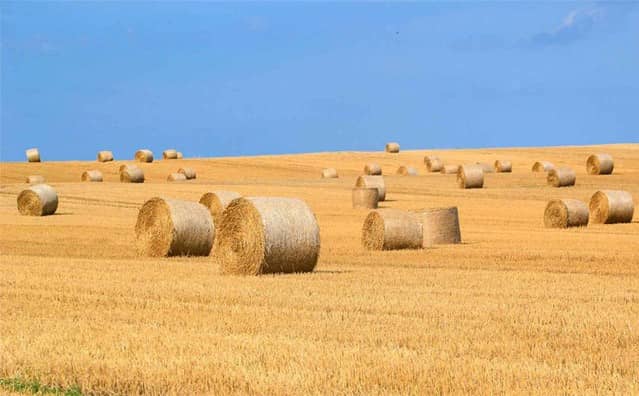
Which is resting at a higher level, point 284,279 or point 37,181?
point 37,181

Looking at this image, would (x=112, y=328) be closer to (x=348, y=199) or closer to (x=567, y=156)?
(x=348, y=199)

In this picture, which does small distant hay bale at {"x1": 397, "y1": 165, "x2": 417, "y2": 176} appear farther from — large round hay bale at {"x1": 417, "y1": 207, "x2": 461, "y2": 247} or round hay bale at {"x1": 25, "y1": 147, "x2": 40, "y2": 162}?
large round hay bale at {"x1": 417, "y1": 207, "x2": 461, "y2": 247}

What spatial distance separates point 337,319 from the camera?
10.2 metres

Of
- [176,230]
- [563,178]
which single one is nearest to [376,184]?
[563,178]

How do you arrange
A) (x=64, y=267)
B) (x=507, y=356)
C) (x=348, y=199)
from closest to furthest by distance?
(x=507, y=356) < (x=64, y=267) < (x=348, y=199)

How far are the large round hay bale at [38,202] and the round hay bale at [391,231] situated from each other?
1306cm

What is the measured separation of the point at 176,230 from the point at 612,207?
13.7m

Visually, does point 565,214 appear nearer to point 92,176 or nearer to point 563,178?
point 563,178

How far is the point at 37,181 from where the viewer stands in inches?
1923

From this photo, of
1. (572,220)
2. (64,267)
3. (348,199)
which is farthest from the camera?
(348,199)

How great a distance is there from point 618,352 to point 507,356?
0.96m

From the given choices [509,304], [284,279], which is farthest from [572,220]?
[509,304]

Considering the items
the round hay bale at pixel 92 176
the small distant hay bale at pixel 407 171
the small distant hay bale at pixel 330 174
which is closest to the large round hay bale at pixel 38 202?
the round hay bale at pixel 92 176

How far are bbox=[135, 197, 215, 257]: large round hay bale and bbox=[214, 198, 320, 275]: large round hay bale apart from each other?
378cm
